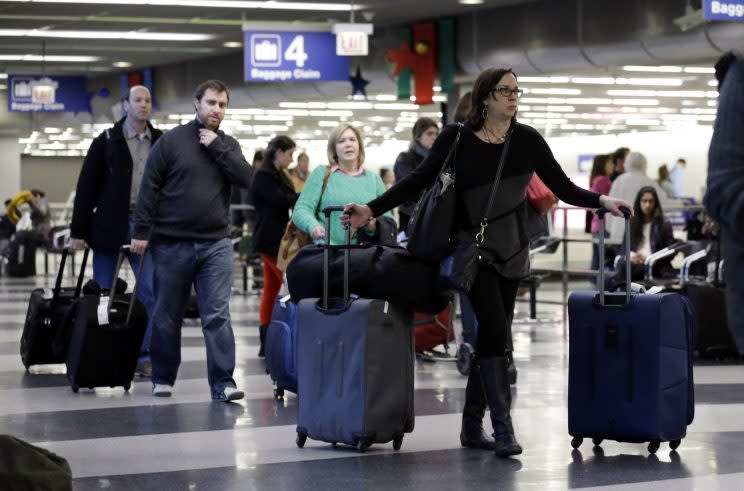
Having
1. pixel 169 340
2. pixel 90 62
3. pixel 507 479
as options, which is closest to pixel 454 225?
pixel 507 479

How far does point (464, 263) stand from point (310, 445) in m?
1.14

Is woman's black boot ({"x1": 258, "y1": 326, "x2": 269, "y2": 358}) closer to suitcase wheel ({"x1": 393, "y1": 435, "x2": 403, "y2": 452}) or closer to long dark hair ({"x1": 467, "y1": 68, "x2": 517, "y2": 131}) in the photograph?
suitcase wheel ({"x1": 393, "y1": 435, "x2": 403, "y2": 452})

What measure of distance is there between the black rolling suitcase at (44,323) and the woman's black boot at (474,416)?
3689mm

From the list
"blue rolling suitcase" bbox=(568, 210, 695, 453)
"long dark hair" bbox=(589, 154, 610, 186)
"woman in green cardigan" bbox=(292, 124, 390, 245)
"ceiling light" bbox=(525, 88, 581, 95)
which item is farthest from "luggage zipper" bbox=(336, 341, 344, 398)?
"ceiling light" bbox=(525, 88, 581, 95)

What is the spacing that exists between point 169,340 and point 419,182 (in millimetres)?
2440

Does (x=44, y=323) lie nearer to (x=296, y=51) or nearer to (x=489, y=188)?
(x=489, y=188)

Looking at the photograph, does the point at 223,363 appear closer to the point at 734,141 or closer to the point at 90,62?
the point at 734,141

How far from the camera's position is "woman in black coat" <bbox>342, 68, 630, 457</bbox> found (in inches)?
224

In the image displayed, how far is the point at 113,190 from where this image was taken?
8461 millimetres

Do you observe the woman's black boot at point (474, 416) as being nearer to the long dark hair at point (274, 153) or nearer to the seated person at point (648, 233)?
the long dark hair at point (274, 153)

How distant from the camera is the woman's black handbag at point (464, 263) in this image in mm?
5523

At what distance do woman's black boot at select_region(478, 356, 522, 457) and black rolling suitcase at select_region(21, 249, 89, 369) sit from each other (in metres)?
3.89

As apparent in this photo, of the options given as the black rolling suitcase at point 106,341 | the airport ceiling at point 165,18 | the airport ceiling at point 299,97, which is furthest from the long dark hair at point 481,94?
the airport ceiling at point 299,97

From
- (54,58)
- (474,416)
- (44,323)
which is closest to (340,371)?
(474,416)
